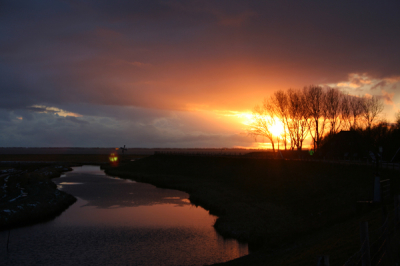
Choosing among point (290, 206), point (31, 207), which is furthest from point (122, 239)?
point (290, 206)

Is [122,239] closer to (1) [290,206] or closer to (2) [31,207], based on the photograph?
(2) [31,207]

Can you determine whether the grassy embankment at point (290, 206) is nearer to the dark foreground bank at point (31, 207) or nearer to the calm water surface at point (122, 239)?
the calm water surface at point (122, 239)

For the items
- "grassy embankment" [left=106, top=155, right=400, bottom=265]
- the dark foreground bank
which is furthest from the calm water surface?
"grassy embankment" [left=106, top=155, right=400, bottom=265]

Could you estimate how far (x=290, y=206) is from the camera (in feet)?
121

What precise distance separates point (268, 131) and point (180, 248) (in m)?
58.0

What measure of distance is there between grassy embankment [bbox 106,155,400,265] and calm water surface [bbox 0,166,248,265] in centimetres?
254

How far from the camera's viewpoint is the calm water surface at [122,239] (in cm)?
2148

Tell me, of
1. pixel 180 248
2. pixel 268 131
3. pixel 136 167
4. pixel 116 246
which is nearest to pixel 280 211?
pixel 180 248

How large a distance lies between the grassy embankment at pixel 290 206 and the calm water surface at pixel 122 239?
100 inches

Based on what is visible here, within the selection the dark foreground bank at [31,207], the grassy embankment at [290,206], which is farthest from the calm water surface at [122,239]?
the grassy embankment at [290,206]

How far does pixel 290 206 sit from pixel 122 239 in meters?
22.0

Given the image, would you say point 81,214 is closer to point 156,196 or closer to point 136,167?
point 156,196

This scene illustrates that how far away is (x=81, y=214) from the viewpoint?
Result: 119ft

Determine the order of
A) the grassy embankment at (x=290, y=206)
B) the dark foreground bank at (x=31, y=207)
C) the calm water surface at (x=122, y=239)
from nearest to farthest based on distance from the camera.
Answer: the grassy embankment at (x=290, y=206) < the calm water surface at (x=122, y=239) < the dark foreground bank at (x=31, y=207)
